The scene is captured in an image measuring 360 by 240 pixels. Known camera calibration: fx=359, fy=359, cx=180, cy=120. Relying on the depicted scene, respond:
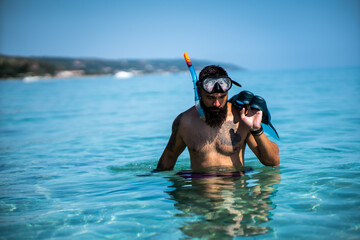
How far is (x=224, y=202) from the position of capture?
351cm

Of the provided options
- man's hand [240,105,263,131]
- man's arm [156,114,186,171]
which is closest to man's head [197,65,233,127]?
man's hand [240,105,263,131]

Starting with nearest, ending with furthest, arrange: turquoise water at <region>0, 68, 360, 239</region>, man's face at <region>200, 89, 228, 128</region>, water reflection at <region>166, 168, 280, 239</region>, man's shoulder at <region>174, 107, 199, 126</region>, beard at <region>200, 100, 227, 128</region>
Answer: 1. water reflection at <region>166, 168, 280, 239</region>
2. turquoise water at <region>0, 68, 360, 239</region>
3. man's face at <region>200, 89, 228, 128</region>
4. beard at <region>200, 100, 227, 128</region>
5. man's shoulder at <region>174, 107, 199, 126</region>

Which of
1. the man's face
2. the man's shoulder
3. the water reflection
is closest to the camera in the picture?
the water reflection

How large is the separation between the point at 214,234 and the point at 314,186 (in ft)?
5.96

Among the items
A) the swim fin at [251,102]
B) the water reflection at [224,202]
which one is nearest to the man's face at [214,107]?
the swim fin at [251,102]

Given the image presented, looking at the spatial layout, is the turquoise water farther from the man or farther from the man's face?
the man's face

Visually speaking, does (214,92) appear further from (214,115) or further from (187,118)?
(187,118)

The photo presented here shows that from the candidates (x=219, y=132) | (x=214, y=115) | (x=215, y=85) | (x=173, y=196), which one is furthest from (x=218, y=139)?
(x=173, y=196)

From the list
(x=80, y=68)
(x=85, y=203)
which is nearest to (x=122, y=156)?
(x=85, y=203)

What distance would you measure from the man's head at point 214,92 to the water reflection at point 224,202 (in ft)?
2.24

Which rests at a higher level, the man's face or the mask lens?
the mask lens

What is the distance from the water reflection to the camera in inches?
116

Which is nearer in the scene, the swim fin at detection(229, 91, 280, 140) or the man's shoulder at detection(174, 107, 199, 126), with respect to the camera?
the swim fin at detection(229, 91, 280, 140)

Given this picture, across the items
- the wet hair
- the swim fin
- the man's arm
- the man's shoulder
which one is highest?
the wet hair
